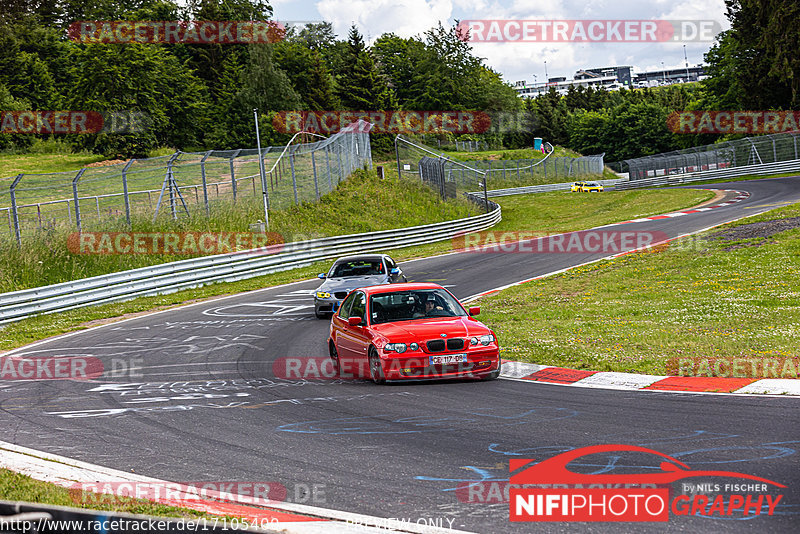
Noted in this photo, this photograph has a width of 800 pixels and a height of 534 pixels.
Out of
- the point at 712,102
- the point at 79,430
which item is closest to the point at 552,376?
the point at 79,430

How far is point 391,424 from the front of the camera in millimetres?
8078

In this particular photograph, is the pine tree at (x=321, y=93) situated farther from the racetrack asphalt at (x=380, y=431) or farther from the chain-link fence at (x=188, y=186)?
the racetrack asphalt at (x=380, y=431)

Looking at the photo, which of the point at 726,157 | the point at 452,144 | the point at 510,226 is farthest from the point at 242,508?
the point at 452,144

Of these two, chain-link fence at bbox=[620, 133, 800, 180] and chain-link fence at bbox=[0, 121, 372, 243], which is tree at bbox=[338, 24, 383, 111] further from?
chain-link fence at bbox=[0, 121, 372, 243]

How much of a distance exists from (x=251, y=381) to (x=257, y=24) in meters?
93.8

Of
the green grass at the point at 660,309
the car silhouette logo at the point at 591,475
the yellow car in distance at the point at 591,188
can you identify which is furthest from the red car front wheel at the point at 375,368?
the yellow car in distance at the point at 591,188

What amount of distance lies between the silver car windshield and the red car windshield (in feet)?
24.4

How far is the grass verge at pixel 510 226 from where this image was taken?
1961 cm

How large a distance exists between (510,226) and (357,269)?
2687cm

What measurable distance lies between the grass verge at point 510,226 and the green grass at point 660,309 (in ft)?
33.1

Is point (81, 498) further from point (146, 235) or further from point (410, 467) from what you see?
point (146, 235)

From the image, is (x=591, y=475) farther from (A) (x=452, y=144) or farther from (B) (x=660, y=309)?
(A) (x=452, y=144)

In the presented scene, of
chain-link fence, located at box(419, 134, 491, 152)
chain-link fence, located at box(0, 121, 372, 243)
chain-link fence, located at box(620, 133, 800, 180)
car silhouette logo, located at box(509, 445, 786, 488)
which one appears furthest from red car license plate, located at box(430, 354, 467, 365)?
chain-link fence, located at box(419, 134, 491, 152)

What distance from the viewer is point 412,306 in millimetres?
11602
